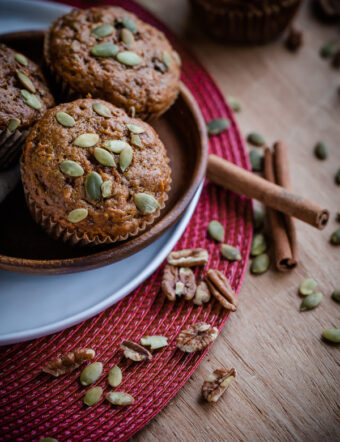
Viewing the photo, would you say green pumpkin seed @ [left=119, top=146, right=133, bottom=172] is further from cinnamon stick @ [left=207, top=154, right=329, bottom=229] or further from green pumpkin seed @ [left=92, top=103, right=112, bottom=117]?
cinnamon stick @ [left=207, top=154, right=329, bottom=229]

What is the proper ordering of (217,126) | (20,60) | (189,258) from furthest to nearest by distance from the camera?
(217,126), (189,258), (20,60)

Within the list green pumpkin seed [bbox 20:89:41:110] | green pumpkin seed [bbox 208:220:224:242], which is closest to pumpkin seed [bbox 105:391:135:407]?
green pumpkin seed [bbox 208:220:224:242]

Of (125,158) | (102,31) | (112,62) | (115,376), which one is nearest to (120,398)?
(115,376)

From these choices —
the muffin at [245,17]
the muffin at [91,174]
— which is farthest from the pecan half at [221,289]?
the muffin at [245,17]

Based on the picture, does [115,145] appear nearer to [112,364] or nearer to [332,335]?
[112,364]

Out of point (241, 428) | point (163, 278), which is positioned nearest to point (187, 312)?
point (163, 278)
